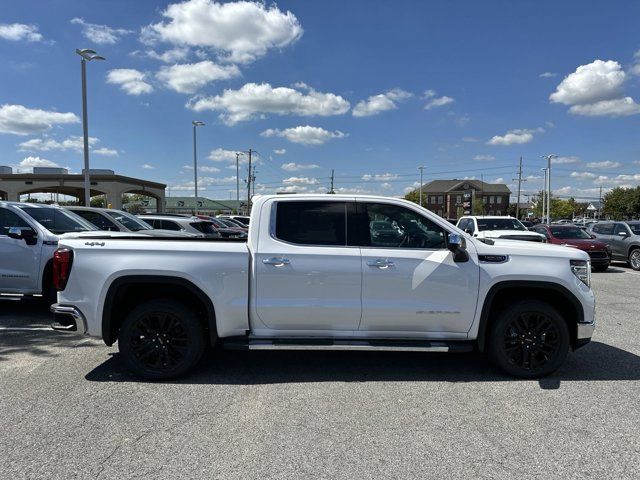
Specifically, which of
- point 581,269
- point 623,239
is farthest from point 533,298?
point 623,239

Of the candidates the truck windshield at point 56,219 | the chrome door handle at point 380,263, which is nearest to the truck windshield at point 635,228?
the chrome door handle at point 380,263

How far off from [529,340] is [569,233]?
13288 millimetres

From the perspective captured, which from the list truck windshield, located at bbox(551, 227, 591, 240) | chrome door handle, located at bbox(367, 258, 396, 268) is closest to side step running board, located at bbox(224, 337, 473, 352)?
chrome door handle, located at bbox(367, 258, 396, 268)

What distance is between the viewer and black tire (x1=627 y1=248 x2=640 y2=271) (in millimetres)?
15406

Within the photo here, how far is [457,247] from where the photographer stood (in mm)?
4453

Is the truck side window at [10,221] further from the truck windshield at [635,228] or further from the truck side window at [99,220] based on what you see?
the truck windshield at [635,228]

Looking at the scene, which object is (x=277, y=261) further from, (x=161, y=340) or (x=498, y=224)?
(x=498, y=224)

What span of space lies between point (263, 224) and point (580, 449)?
3.27 metres

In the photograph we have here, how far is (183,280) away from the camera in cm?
452

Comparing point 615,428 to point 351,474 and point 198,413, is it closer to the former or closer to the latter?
point 351,474

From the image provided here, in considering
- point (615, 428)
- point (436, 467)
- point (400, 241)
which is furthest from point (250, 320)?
point (615, 428)

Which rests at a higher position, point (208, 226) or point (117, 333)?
point (208, 226)

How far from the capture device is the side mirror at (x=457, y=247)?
174 inches

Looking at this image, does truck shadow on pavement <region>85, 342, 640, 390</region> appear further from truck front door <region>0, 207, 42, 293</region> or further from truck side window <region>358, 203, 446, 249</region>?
truck front door <region>0, 207, 42, 293</region>
